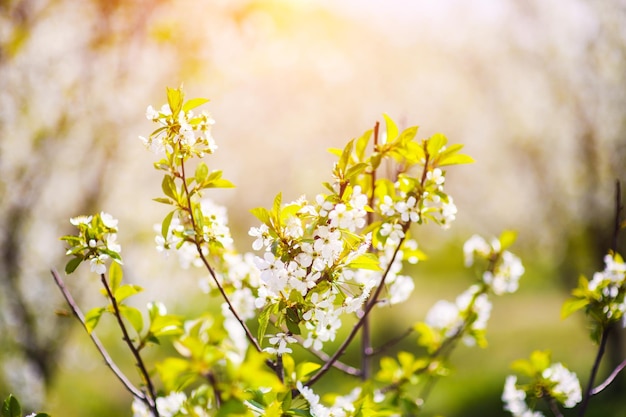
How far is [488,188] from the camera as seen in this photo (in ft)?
34.7

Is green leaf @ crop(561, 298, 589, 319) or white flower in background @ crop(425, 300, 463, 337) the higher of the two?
white flower in background @ crop(425, 300, 463, 337)

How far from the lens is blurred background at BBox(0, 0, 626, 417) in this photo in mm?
4645

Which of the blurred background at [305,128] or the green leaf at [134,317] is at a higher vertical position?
the blurred background at [305,128]

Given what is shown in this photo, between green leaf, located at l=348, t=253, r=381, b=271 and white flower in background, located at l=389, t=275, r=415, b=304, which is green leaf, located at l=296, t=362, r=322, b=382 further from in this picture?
white flower in background, located at l=389, t=275, r=415, b=304

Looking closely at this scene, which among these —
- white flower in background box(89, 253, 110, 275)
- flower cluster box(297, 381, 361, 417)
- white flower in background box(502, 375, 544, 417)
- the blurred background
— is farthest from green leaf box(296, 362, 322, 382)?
the blurred background

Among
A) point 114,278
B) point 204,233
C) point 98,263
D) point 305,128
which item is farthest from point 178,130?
point 305,128

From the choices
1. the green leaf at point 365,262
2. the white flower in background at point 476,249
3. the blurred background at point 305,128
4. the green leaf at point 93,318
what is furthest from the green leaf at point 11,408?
the blurred background at point 305,128

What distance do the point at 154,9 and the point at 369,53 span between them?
302 inches

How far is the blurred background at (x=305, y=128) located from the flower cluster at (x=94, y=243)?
187cm

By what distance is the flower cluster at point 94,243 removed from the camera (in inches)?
50.0

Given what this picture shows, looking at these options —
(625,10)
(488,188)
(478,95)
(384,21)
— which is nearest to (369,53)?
(384,21)

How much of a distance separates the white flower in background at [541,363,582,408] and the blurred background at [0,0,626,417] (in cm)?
154

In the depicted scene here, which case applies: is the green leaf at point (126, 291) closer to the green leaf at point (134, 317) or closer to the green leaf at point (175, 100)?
the green leaf at point (134, 317)

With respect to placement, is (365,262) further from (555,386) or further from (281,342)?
(555,386)
